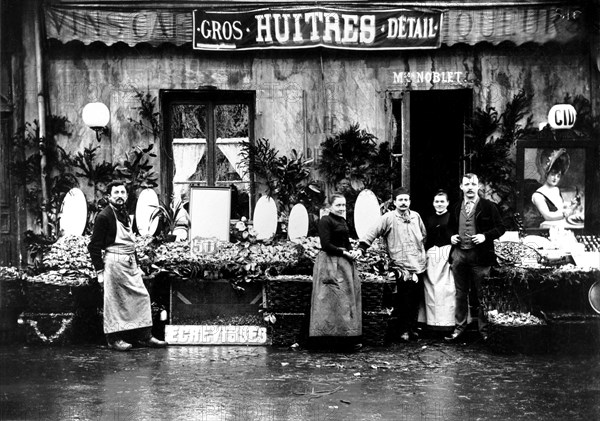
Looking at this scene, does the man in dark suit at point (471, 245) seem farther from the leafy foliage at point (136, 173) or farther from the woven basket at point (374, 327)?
the leafy foliage at point (136, 173)

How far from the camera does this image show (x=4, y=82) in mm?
10820

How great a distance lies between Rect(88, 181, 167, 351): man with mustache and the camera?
8.92 m

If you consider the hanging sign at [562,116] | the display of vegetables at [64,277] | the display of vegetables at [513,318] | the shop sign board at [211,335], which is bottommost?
the shop sign board at [211,335]

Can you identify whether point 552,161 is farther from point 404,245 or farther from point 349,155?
point 349,155

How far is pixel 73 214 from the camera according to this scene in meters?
10.5

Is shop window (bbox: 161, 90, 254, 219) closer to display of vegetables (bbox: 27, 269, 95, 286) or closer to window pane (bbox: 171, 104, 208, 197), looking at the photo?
window pane (bbox: 171, 104, 208, 197)

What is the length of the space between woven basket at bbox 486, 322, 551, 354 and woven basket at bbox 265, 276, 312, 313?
2.35 metres

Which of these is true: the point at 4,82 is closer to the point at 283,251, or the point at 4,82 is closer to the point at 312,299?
the point at 283,251

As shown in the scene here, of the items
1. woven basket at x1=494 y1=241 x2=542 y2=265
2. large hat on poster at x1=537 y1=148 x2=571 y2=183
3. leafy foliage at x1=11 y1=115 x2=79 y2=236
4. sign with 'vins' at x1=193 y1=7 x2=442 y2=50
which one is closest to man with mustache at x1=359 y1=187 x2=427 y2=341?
woven basket at x1=494 y1=241 x2=542 y2=265

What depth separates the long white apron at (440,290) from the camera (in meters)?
9.55

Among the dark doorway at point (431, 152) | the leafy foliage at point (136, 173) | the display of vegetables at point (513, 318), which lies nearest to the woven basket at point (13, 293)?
the leafy foliage at point (136, 173)

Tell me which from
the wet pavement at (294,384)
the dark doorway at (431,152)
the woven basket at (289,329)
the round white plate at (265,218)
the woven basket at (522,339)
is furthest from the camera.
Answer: the dark doorway at (431,152)

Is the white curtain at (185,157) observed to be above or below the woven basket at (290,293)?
above

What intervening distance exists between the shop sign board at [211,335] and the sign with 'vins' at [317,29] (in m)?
4.13
